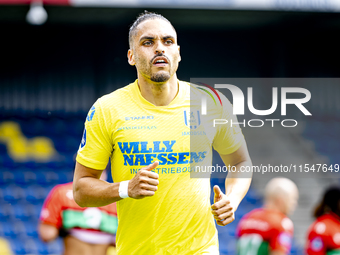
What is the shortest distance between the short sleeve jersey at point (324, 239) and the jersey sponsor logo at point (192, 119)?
2.68 meters

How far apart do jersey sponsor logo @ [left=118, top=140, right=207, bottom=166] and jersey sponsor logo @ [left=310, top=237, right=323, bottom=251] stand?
2.73 metres

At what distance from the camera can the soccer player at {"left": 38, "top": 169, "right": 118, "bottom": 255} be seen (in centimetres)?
418

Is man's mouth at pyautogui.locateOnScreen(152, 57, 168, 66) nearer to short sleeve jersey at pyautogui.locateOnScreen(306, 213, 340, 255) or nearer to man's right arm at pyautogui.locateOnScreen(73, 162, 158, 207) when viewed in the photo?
man's right arm at pyautogui.locateOnScreen(73, 162, 158, 207)

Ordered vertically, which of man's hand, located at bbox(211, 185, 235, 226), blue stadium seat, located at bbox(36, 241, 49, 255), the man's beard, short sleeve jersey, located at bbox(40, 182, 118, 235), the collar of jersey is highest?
the man's beard

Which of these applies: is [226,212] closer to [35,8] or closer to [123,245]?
[123,245]

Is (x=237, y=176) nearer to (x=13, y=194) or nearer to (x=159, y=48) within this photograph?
(x=159, y=48)

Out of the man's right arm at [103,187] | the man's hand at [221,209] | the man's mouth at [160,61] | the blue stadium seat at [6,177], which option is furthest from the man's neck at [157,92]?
the blue stadium seat at [6,177]

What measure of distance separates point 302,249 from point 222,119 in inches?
216

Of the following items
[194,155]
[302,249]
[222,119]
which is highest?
[222,119]

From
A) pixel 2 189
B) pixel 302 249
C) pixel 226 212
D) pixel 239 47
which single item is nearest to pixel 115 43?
pixel 239 47

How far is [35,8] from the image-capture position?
622cm

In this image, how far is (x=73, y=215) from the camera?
4.24 metres

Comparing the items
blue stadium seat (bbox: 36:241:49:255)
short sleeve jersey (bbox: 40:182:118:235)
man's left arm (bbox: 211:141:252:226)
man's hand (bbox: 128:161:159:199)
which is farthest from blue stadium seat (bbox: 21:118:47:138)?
man's hand (bbox: 128:161:159:199)

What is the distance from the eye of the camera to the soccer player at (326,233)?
4547mm
